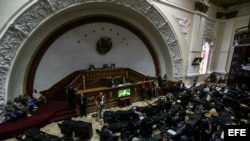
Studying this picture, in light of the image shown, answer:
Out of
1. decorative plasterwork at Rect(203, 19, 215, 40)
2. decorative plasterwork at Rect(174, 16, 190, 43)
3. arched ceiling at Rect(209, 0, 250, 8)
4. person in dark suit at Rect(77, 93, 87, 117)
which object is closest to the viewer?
person in dark suit at Rect(77, 93, 87, 117)

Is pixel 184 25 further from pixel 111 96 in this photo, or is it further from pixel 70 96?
pixel 70 96

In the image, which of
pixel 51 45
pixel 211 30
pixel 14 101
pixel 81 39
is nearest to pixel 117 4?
pixel 81 39

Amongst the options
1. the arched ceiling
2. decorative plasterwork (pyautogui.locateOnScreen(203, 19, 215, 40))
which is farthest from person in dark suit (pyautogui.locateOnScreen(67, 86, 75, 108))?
the arched ceiling

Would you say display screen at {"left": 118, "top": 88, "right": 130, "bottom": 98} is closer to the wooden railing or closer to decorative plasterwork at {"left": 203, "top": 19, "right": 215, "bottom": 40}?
the wooden railing

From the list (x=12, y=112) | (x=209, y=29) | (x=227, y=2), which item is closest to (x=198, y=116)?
(x=12, y=112)

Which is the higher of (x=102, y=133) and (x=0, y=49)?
(x=0, y=49)

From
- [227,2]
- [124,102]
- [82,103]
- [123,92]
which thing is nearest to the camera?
[82,103]

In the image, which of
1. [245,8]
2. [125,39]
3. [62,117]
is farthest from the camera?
[245,8]

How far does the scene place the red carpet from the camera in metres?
6.84

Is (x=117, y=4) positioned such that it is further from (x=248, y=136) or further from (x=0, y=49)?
(x=248, y=136)

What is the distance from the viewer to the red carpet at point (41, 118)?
684 centimetres

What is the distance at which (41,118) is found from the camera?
779 centimetres

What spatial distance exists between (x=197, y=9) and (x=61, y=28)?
38.1 feet

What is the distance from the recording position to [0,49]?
7586 millimetres
